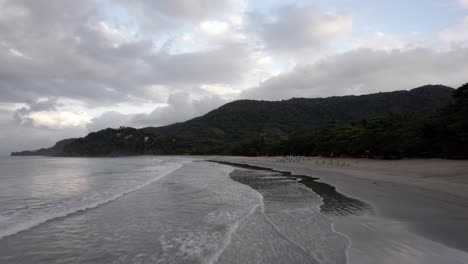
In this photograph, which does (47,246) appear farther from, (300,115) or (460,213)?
(300,115)

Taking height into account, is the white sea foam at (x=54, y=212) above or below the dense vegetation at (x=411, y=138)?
below

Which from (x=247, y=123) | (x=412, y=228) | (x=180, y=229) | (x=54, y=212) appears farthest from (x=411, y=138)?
(x=247, y=123)

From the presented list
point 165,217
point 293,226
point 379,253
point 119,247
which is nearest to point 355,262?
point 379,253

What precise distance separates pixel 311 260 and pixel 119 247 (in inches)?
162

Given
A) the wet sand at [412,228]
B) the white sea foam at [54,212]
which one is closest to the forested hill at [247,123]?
the white sea foam at [54,212]

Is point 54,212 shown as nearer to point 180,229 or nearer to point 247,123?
point 180,229

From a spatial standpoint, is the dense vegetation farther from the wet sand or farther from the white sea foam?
the white sea foam

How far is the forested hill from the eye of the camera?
11988 centimetres

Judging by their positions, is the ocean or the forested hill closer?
the ocean

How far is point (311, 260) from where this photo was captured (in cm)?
583

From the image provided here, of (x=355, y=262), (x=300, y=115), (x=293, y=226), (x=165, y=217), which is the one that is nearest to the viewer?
(x=355, y=262)

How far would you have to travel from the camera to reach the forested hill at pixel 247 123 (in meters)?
120

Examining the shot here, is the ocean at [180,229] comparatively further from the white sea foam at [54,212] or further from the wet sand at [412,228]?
the wet sand at [412,228]

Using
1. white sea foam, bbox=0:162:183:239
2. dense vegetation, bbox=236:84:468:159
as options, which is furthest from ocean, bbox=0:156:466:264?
dense vegetation, bbox=236:84:468:159
